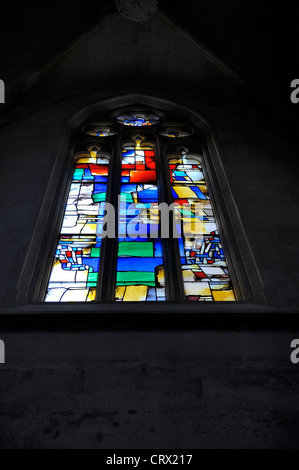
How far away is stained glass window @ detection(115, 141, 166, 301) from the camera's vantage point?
397 centimetres

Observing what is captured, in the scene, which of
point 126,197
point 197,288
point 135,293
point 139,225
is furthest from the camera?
point 126,197

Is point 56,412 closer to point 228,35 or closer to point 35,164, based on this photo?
point 35,164

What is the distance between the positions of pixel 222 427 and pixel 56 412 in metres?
0.95

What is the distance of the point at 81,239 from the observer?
4.65 metres

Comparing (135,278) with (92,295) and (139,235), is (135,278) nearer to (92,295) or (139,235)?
(92,295)

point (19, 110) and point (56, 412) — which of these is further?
point (19, 110)

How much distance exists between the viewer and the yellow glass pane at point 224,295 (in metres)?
3.92

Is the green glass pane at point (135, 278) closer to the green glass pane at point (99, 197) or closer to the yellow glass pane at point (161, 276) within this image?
the yellow glass pane at point (161, 276)

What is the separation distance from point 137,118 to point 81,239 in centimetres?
337

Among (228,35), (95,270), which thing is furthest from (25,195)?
(228,35)

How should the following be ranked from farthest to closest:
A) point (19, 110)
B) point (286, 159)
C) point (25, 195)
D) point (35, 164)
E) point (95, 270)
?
point (19, 110) → point (286, 159) → point (35, 164) → point (25, 195) → point (95, 270)

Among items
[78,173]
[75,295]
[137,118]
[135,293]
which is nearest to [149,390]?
[135,293]

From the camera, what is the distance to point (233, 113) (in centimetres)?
680

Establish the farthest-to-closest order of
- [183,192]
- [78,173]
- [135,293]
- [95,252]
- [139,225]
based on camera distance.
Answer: [78,173] → [183,192] → [139,225] → [95,252] → [135,293]
